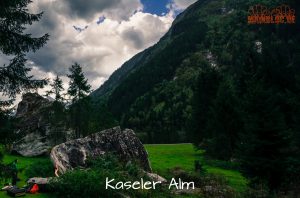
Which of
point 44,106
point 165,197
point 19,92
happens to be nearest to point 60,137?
point 44,106

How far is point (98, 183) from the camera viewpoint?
20250mm

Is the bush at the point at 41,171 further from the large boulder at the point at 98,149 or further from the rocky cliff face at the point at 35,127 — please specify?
the rocky cliff face at the point at 35,127

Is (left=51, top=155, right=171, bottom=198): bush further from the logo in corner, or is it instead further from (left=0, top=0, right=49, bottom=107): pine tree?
the logo in corner

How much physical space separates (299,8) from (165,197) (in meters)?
158

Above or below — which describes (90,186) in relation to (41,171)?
below

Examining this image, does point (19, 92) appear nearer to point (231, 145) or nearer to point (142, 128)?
point (231, 145)

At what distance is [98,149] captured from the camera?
28.3m

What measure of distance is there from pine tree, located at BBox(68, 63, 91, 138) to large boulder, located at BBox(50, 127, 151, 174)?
28.7 metres

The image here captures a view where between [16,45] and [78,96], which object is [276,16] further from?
[16,45]

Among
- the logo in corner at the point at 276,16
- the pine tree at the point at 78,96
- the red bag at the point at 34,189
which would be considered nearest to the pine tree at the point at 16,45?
the red bag at the point at 34,189

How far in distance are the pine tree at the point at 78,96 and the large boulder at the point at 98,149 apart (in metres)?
28.7

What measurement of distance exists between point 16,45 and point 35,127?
28.8 m

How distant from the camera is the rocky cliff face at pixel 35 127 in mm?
45719

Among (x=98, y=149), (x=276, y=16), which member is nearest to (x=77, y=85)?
(x=98, y=149)
